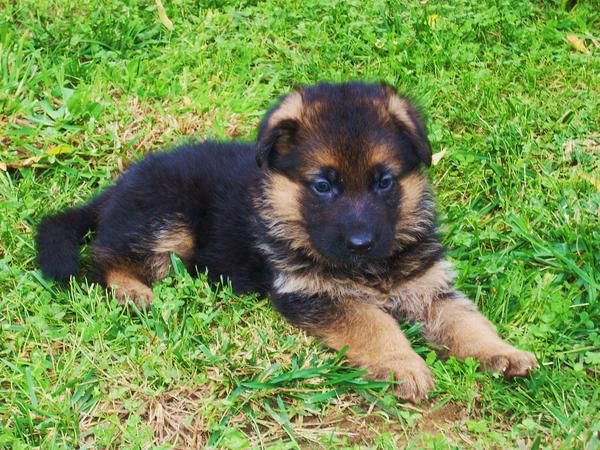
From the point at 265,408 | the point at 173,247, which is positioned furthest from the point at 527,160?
the point at 265,408

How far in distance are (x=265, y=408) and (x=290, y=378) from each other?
16cm

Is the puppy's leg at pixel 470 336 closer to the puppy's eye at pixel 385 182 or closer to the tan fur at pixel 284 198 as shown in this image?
the puppy's eye at pixel 385 182

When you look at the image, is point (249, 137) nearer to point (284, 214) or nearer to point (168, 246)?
point (168, 246)

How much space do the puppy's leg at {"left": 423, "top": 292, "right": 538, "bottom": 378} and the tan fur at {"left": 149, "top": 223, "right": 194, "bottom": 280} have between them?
1.27m

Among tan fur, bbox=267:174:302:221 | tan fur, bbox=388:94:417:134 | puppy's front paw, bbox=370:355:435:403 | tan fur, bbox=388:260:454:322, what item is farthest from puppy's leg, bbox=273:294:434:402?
tan fur, bbox=388:94:417:134

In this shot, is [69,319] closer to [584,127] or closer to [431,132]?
[431,132]

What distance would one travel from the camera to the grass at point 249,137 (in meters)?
3.42

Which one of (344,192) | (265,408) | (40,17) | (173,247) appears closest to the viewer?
(265,408)

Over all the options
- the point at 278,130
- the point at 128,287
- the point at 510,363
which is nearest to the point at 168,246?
the point at 128,287

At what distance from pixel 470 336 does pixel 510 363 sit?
0.25 m

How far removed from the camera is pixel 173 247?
4461 millimetres

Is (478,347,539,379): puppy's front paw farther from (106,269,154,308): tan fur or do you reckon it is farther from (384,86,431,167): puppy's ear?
(106,269,154,308): tan fur

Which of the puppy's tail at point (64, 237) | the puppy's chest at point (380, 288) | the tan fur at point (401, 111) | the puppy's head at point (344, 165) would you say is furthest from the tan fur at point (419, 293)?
the puppy's tail at point (64, 237)

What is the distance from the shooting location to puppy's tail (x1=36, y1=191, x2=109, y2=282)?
4113mm
